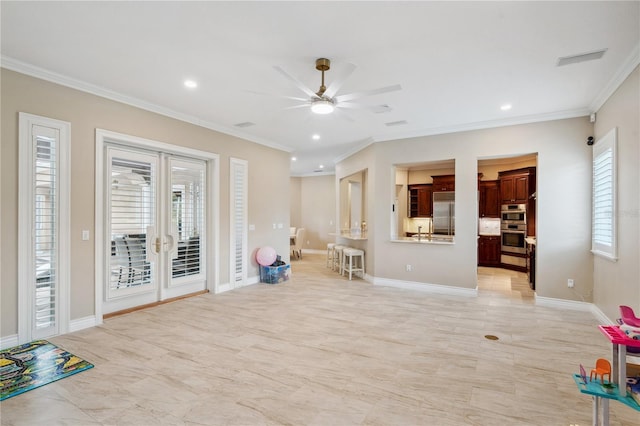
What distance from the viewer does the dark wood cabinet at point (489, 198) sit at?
8.68 metres

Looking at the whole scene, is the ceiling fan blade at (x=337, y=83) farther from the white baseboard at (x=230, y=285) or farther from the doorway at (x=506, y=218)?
the doorway at (x=506, y=218)

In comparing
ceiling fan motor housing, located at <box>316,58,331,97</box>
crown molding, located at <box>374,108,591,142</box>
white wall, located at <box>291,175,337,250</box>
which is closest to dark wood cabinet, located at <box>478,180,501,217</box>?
crown molding, located at <box>374,108,591,142</box>

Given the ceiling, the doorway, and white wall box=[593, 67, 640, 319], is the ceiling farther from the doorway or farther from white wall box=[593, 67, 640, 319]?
the doorway

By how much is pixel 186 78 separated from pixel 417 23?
270 cm

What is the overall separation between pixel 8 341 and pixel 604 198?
749cm

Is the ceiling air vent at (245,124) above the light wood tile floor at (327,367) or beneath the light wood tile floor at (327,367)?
above

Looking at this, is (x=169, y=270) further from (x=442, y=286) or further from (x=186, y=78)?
(x=442, y=286)

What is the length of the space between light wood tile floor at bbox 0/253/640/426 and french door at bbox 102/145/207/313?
40 centimetres

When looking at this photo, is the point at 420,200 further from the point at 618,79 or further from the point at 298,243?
the point at 618,79

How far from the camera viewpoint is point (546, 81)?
12.5 ft

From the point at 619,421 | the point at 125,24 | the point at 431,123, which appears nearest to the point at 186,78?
the point at 125,24

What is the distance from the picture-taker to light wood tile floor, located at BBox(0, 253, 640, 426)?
230 cm

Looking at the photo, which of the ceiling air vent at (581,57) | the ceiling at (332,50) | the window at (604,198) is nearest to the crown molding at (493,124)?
the ceiling at (332,50)

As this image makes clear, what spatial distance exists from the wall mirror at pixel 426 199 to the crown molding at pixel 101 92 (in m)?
4.83
